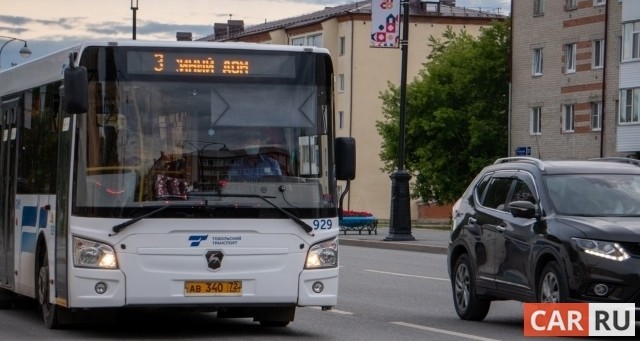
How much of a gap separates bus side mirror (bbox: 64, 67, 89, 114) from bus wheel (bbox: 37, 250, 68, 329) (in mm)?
2178

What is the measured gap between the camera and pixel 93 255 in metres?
13.9

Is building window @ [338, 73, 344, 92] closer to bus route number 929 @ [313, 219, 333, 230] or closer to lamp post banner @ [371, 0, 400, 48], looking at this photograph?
lamp post banner @ [371, 0, 400, 48]

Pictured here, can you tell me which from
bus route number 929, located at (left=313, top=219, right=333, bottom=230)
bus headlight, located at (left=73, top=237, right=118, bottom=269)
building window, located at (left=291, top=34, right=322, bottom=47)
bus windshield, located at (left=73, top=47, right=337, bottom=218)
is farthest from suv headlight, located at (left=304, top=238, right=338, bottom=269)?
building window, located at (left=291, top=34, right=322, bottom=47)

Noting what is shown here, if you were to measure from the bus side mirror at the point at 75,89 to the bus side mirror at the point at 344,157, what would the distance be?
7.97 feet

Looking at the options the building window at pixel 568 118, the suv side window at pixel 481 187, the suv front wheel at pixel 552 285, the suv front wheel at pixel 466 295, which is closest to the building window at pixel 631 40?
the building window at pixel 568 118

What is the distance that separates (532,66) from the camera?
74062 millimetres

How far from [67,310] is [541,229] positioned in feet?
15.2

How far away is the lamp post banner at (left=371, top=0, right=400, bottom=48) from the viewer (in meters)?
42.2

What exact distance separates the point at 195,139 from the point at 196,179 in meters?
0.36

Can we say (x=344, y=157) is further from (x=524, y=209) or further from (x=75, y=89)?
(x=75, y=89)

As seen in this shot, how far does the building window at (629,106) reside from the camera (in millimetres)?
65312

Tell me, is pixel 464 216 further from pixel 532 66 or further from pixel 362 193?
pixel 362 193

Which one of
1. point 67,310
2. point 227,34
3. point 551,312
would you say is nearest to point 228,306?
point 67,310

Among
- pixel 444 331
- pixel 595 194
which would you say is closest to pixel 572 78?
pixel 595 194
